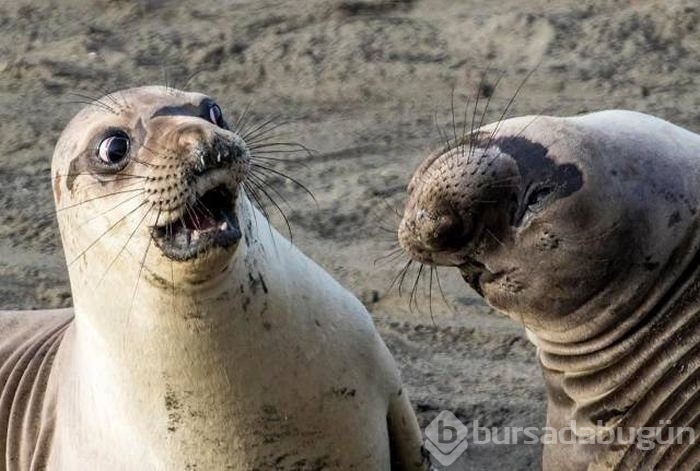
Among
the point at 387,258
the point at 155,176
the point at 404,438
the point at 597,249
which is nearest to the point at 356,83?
the point at 387,258

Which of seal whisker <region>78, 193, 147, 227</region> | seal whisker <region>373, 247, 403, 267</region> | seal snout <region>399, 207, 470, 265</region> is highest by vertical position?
seal whisker <region>78, 193, 147, 227</region>

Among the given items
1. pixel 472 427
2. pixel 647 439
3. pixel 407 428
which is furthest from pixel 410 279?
pixel 647 439

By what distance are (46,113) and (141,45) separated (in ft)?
2.35

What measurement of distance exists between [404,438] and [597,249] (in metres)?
1.04

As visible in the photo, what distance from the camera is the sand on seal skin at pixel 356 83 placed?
25.6 feet

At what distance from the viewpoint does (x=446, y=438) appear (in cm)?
677

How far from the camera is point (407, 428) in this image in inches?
239

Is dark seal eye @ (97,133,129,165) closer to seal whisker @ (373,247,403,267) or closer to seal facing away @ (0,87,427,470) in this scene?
seal facing away @ (0,87,427,470)

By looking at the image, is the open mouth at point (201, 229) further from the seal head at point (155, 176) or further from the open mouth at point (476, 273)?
the open mouth at point (476, 273)

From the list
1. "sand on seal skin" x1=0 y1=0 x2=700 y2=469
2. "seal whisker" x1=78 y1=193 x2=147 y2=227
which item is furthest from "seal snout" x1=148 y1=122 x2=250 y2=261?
"sand on seal skin" x1=0 y1=0 x2=700 y2=469

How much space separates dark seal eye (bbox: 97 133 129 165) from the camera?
17.7 ft

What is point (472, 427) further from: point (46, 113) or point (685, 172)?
point (46, 113)

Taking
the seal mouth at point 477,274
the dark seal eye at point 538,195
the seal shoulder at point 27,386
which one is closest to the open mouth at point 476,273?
the seal mouth at point 477,274

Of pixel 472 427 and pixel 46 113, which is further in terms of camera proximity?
pixel 46 113
